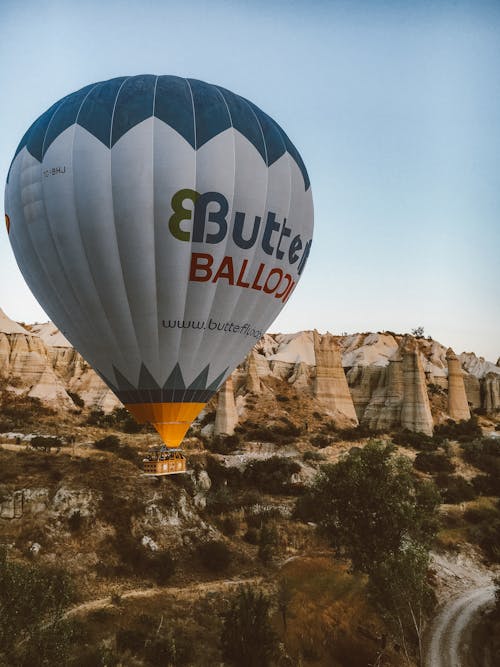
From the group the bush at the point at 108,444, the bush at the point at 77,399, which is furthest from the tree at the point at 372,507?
the bush at the point at 77,399

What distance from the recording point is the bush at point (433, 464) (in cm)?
4284

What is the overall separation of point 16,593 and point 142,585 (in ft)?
31.2

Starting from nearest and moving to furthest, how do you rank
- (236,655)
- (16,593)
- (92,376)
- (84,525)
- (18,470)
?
(16,593) → (236,655) → (84,525) → (18,470) → (92,376)

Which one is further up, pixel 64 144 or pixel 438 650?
pixel 64 144

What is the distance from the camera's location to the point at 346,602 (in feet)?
67.5

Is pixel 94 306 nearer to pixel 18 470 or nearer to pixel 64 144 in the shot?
pixel 64 144

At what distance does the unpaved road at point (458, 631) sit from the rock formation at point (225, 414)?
31.0 metres

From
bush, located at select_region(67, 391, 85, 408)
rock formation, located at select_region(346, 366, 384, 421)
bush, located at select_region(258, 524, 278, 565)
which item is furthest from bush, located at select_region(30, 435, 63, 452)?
rock formation, located at select_region(346, 366, 384, 421)

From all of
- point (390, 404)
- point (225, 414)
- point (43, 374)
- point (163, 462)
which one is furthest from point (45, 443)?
point (390, 404)

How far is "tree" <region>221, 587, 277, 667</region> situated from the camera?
51.8ft

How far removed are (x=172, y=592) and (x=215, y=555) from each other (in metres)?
3.71

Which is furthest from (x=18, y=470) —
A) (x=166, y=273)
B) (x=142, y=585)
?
(x=166, y=273)

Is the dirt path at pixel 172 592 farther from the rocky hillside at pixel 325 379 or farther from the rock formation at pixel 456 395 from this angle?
the rock formation at pixel 456 395

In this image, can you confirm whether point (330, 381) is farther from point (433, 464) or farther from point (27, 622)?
point (27, 622)
